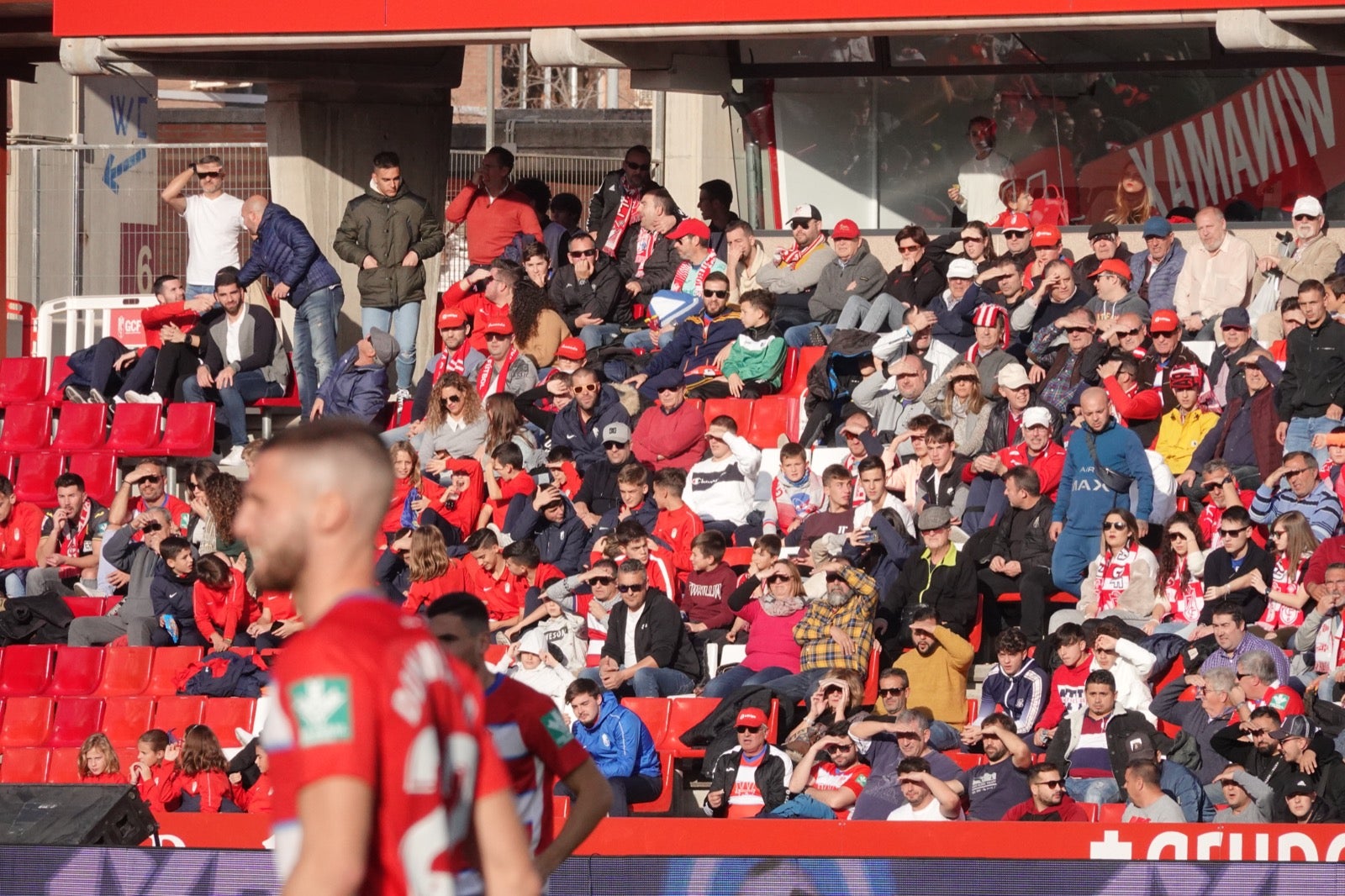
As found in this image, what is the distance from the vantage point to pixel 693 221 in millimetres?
15688

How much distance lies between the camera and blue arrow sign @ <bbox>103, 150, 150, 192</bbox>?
65.2 ft

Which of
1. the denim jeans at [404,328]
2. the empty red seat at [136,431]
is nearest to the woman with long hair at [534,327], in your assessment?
the denim jeans at [404,328]

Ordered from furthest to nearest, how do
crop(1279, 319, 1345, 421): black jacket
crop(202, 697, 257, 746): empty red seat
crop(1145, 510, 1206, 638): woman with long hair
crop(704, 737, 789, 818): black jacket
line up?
1. crop(202, 697, 257, 746): empty red seat
2. crop(1279, 319, 1345, 421): black jacket
3. crop(1145, 510, 1206, 638): woman with long hair
4. crop(704, 737, 789, 818): black jacket

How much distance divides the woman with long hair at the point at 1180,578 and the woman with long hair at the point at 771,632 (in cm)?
191

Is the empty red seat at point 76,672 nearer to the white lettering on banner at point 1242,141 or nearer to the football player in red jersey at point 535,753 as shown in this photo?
the white lettering on banner at point 1242,141

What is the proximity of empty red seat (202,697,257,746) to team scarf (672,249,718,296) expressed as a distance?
496 cm

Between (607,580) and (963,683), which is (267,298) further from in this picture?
(963,683)

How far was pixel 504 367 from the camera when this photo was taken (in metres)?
14.6

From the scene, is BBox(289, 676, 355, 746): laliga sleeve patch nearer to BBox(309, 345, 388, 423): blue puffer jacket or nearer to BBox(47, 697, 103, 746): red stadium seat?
BBox(47, 697, 103, 746): red stadium seat

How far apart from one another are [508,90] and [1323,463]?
24.1 meters

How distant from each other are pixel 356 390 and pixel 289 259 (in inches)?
50.2

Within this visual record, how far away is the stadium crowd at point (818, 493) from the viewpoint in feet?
34.0

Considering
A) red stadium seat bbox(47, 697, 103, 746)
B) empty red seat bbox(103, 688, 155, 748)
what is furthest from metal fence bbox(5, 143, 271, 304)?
empty red seat bbox(103, 688, 155, 748)

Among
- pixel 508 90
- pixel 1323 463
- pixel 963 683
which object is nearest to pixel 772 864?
pixel 963 683
